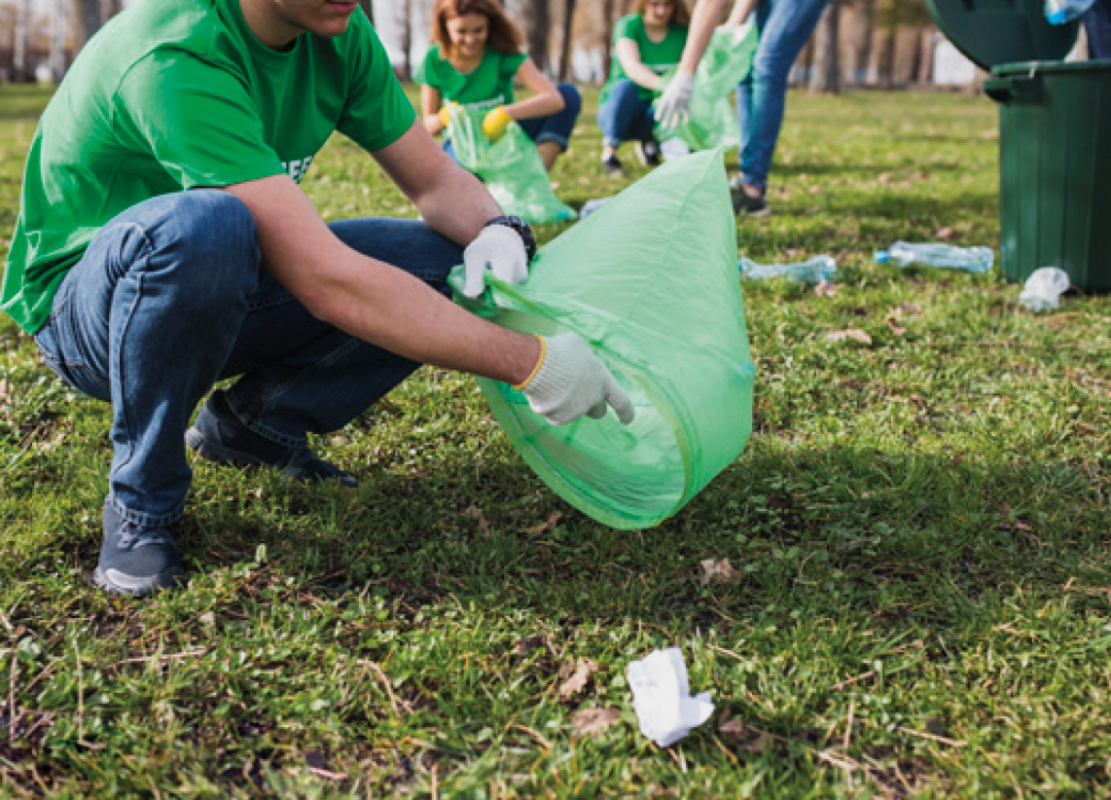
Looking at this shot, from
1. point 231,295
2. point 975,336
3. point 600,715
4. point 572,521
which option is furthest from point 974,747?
point 975,336

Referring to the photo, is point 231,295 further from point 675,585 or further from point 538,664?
point 675,585

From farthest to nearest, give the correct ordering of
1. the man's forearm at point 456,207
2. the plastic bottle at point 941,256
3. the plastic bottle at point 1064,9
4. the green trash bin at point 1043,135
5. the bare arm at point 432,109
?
the bare arm at point 432,109
the plastic bottle at point 941,256
the plastic bottle at point 1064,9
the green trash bin at point 1043,135
the man's forearm at point 456,207

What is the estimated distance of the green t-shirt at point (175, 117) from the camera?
64.0 inches

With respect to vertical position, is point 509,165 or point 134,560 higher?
point 509,165

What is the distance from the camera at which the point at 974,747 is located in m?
1.47

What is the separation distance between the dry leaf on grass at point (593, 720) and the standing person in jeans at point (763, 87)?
3450mm

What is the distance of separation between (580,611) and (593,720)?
1.01 ft

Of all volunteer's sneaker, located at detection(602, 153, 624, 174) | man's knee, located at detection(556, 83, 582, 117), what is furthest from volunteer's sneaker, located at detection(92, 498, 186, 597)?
volunteer's sneaker, located at detection(602, 153, 624, 174)

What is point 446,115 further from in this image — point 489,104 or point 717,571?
point 717,571

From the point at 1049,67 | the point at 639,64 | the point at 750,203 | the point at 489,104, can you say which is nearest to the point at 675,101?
the point at 750,203

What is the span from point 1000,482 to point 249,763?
1759 millimetres

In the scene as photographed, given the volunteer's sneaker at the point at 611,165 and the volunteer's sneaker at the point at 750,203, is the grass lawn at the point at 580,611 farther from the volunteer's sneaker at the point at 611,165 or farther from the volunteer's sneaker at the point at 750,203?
the volunteer's sneaker at the point at 611,165

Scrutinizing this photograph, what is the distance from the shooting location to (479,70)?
523 cm

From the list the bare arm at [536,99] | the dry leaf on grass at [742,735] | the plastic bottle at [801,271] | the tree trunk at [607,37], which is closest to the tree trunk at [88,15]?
the bare arm at [536,99]
